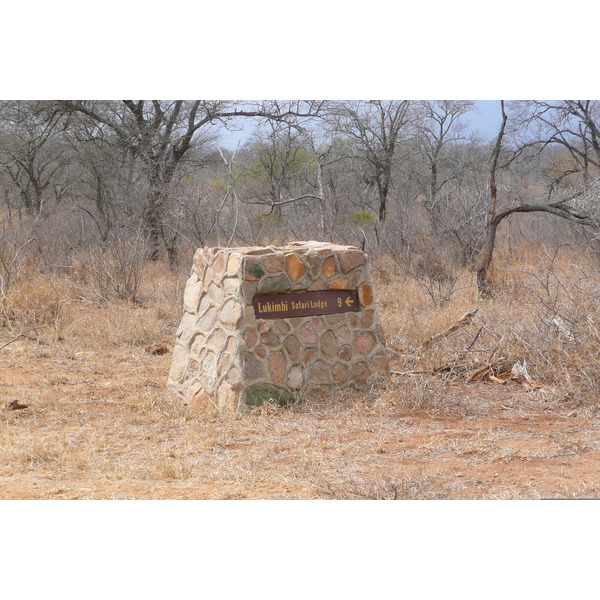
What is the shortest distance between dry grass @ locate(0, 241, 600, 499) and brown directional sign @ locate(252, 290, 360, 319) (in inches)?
27.8

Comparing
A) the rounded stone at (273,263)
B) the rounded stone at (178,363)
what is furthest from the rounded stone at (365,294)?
the rounded stone at (178,363)

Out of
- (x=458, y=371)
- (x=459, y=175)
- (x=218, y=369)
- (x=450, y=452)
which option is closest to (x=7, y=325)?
(x=218, y=369)

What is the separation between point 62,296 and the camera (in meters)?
10.2

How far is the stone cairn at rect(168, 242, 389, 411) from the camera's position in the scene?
5.56m

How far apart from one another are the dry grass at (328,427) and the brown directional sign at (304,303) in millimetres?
706

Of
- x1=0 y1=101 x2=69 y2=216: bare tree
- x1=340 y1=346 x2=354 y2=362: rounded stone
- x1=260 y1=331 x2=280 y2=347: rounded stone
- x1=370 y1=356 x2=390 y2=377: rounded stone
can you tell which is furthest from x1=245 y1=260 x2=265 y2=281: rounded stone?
x1=0 y1=101 x2=69 y2=216: bare tree

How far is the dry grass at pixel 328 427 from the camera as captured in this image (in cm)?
408

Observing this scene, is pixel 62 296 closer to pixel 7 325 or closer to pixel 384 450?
pixel 7 325

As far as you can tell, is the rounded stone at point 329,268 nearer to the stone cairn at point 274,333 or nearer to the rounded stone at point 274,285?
the stone cairn at point 274,333

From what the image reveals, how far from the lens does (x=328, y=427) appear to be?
17.1ft

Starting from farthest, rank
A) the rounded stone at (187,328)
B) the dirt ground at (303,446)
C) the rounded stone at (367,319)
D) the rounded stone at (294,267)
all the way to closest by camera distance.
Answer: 1. the rounded stone at (187,328)
2. the rounded stone at (367,319)
3. the rounded stone at (294,267)
4. the dirt ground at (303,446)

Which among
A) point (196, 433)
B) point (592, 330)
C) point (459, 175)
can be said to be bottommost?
point (196, 433)

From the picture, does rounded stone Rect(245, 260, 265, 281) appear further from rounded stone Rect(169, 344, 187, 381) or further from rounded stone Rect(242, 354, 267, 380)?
rounded stone Rect(169, 344, 187, 381)

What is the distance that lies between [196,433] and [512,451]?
6.70ft
